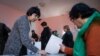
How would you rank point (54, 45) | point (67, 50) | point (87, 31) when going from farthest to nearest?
point (54, 45), point (67, 50), point (87, 31)

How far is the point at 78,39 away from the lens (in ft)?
3.85

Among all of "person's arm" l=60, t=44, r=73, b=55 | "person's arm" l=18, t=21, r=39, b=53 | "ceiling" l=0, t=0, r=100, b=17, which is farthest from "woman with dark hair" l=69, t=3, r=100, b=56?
"ceiling" l=0, t=0, r=100, b=17

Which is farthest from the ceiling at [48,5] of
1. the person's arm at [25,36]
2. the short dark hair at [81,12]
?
the short dark hair at [81,12]

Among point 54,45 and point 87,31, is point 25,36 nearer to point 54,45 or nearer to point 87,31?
point 54,45

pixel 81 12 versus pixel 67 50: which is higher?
pixel 81 12

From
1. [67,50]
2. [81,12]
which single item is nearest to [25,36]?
[67,50]

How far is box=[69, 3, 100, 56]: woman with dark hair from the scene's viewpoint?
108cm

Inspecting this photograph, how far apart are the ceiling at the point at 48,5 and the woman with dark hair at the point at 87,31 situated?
3.91 metres

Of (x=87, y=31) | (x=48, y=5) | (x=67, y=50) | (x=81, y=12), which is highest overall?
(x=48, y=5)

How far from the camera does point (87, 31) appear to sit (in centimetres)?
111

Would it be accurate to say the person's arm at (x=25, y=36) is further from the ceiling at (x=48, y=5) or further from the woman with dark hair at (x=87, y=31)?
the ceiling at (x=48, y=5)

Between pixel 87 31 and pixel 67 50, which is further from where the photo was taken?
pixel 67 50

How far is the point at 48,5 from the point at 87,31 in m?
4.69

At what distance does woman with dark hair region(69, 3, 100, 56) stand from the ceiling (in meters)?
3.91
